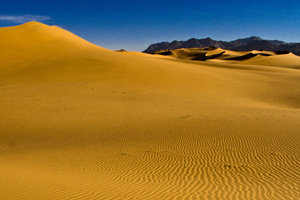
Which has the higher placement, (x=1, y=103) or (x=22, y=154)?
(x=1, y=103)

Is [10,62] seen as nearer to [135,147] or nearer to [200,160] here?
[135,147]

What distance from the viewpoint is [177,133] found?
9.63 m

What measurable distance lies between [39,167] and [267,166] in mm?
6926

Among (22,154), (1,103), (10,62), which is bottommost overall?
(22,154)

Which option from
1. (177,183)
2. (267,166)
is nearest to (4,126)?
(177,183)

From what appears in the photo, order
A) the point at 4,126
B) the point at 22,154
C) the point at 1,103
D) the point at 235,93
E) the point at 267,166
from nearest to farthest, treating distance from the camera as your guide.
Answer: the point at 267,166
the point at 22,154
the point at 4,126
the point at 1,103
the point at 235,93

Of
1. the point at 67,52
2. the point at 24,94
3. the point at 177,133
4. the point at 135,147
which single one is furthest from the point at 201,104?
the point at 67,52

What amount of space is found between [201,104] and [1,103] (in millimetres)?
12345

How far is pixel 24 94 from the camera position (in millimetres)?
15414

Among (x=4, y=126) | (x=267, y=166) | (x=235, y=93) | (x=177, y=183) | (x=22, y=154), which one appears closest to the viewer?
(x=177, y=183)

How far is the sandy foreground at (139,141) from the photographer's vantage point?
531 centimetres

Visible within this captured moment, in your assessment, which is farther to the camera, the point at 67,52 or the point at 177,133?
the point at 67,52

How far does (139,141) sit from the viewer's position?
29.8 ft

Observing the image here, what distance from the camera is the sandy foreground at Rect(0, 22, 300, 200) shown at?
209 inches
